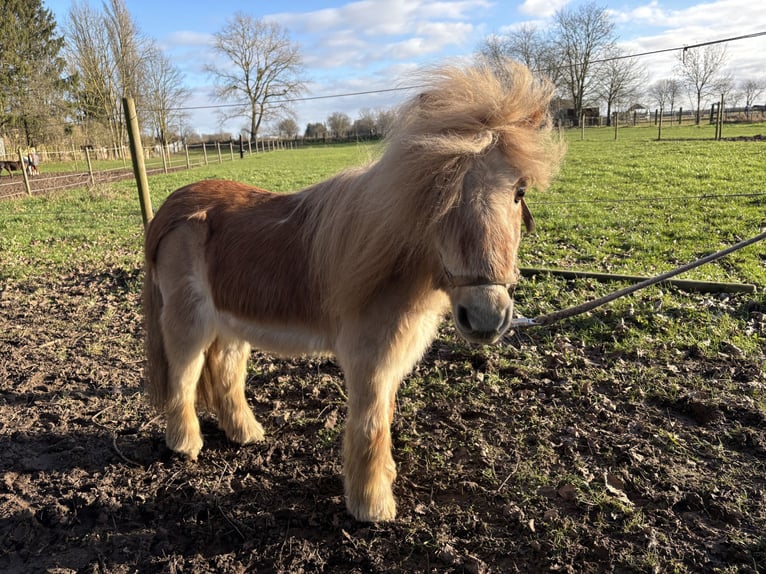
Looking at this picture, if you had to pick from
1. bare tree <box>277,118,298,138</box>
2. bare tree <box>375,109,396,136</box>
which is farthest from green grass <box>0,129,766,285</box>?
bare tree <box>277,118,298,138</box>

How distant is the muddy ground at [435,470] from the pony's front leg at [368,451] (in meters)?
0.11

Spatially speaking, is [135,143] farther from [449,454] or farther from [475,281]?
[475,281]

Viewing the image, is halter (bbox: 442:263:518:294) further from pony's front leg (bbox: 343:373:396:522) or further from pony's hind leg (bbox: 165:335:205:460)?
pony's hind leg (bbox: 165:335:205:460)

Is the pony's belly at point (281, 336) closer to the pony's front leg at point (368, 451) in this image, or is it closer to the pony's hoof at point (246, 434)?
the pony's front leg at point (368, 451)

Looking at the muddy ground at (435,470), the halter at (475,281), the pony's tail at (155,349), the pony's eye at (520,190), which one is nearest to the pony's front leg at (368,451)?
the muddy ground at (435,470)

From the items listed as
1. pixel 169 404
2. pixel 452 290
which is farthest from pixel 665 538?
pixel 169 404

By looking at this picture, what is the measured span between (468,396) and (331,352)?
59.6 inches

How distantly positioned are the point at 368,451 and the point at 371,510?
0.36 meters

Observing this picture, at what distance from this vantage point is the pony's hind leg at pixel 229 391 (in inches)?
138

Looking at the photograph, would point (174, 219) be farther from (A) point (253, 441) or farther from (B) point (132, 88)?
(B) point (132, 88)

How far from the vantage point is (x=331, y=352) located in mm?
2928

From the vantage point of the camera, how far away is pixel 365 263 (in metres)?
2.28

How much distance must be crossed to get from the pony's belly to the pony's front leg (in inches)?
15.0

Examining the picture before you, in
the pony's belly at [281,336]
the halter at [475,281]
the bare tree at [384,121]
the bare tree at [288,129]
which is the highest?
the bare tree at [288,129]
